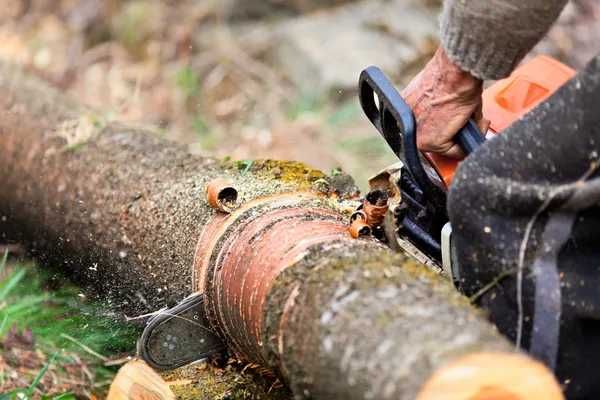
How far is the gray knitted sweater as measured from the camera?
5.66ft

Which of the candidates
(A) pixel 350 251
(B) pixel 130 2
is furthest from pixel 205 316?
(B) pixel 130 2

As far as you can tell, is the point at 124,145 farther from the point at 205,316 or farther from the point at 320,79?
the point at 320,79

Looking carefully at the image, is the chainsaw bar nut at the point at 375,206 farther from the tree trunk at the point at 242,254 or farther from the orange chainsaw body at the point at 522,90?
the orange chainsaw body at the point at 522,90

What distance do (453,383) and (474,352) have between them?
0.20 feet

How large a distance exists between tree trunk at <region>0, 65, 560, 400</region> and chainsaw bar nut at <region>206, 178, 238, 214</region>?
0.03 m

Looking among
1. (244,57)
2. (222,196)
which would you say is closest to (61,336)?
(222,196)

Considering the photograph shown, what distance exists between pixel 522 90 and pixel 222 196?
907 mm

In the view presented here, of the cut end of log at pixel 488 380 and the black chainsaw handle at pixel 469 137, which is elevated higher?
the black chainsaw handle at pixel 469 137

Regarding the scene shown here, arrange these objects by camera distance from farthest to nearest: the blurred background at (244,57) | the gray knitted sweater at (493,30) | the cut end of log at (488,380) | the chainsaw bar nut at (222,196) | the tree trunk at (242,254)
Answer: the blurred background at (244,57)
the chainsaw bar nut at (222,196)
the gray knitted sweater at (493,30)
the tree trunk at (242,254)
the cut end of log at (488,380)

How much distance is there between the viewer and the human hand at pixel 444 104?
1.91m

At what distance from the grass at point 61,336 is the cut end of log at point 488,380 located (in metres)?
1.33

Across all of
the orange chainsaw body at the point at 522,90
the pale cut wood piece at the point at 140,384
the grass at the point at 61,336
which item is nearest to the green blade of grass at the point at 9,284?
the grass at the point at 61,336

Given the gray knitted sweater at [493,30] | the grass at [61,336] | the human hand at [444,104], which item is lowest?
the grass at [61,336]

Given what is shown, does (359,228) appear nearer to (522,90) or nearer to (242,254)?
(242,254)
